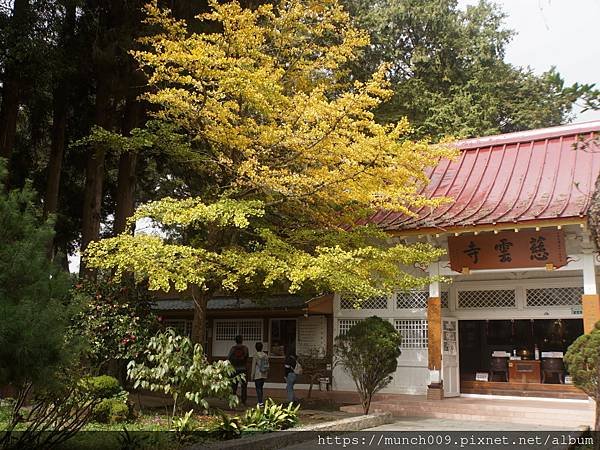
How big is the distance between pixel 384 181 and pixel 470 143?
6466mm

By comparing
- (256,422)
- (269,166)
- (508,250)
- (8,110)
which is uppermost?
(8,110)

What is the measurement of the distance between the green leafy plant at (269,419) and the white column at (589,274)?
7198 millimetres

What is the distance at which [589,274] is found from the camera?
12078 mm

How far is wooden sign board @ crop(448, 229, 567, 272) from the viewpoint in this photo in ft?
40.3

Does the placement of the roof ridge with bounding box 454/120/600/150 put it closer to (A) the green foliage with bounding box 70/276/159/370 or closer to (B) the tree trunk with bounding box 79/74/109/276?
(B) the tree trunk with bounding box 79/74/109/276

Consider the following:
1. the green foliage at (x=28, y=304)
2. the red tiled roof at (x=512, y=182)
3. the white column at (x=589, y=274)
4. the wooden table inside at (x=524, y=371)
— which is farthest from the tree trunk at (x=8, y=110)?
the wooden table inside at (x=524, y=371)

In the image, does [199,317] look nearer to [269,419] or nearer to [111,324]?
[111,324]

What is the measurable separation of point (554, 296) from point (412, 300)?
3.45 m

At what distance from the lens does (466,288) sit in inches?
589

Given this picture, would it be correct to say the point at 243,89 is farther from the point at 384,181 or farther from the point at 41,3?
the point at 41,3

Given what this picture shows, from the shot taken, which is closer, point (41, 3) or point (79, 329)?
point (79, 329)

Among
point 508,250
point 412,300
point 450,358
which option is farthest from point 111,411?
point 508,250

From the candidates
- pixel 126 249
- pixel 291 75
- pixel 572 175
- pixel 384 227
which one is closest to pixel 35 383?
pixel 126 249

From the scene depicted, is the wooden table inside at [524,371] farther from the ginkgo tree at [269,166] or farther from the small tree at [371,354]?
the ginkgo tree at [269,166]
